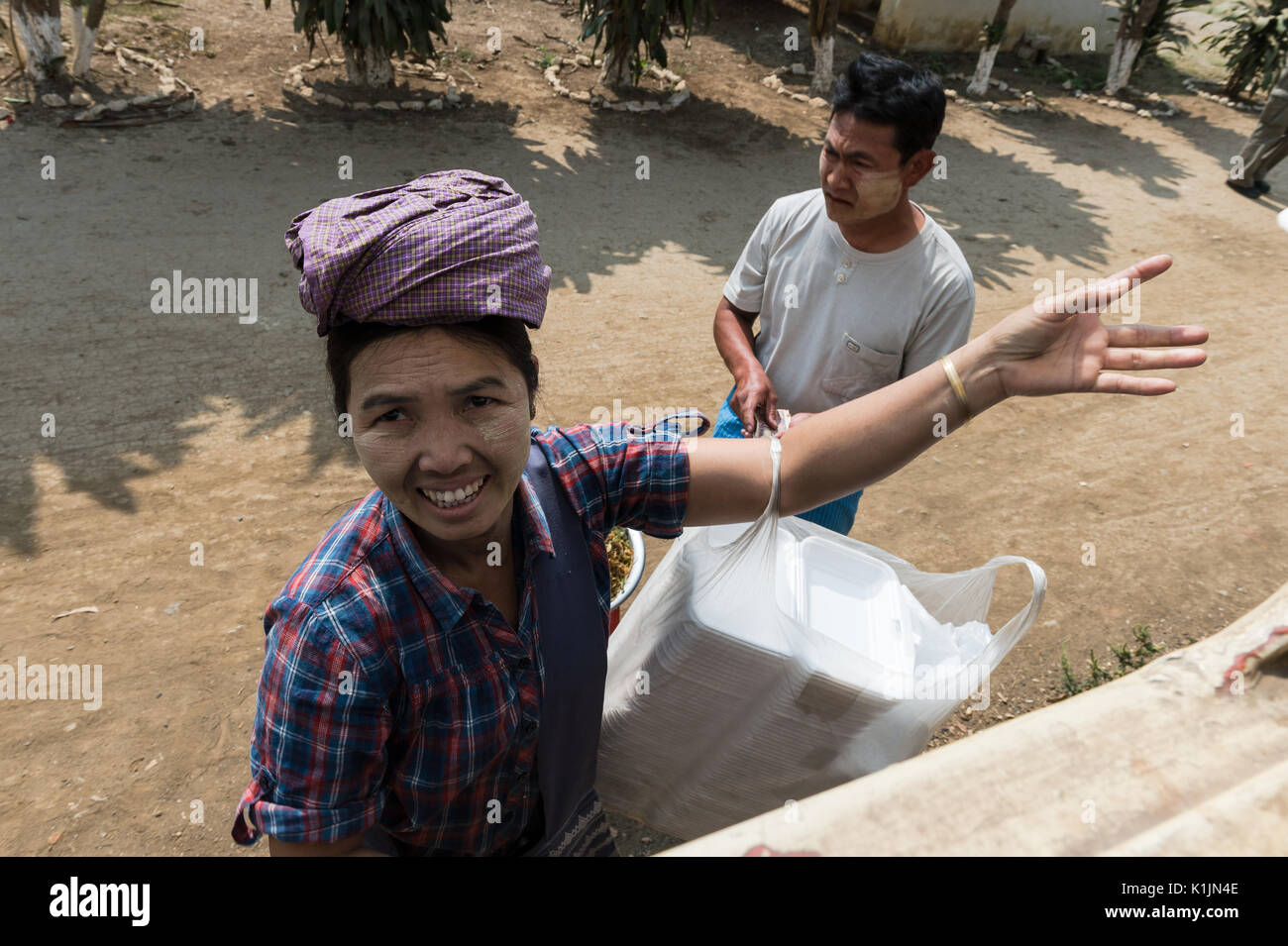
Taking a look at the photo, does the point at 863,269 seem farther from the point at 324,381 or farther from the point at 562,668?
the point at 324,381

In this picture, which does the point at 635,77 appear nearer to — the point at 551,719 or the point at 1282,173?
the point at 1282,173

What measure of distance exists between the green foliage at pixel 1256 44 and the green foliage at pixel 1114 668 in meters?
12.4

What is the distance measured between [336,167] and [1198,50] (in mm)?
14296

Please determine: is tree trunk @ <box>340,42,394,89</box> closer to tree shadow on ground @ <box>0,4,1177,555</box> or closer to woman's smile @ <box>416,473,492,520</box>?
tree shadow on ground @ <box>0,4,1177,555</box>

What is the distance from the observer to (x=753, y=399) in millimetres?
2682

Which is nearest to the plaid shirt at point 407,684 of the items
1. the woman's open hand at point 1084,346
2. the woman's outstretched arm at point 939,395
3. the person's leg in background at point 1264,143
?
the woman's outstretched arm at point 939,395

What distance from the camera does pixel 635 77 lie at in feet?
32.1

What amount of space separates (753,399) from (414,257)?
1.54m

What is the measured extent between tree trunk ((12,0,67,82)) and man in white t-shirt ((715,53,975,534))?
7880 millimetres

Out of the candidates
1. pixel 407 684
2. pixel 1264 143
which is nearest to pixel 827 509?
pixel 407 684

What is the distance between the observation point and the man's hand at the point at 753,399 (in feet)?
8.71

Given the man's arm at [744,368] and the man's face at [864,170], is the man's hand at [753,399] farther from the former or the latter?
the man's face at [864,170]

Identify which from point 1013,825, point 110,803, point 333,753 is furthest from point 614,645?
point 110,803

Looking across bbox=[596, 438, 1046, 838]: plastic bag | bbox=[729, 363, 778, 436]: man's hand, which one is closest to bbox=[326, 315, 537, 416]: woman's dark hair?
bbox=[596, 438, 1046, 838]: plastic bag
